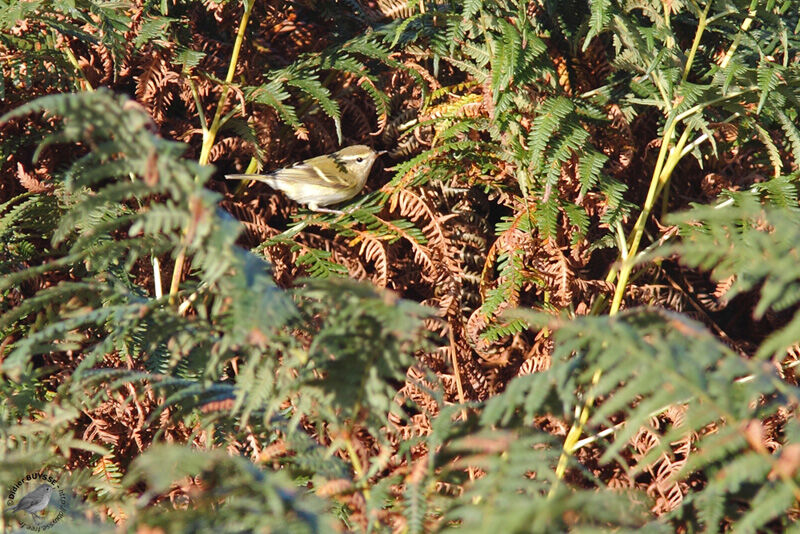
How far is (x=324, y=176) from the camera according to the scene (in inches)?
167

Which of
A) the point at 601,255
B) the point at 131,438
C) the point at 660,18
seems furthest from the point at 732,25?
the point at 131,438

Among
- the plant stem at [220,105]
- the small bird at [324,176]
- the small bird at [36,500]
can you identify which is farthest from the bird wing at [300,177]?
the small bird at [36,500]

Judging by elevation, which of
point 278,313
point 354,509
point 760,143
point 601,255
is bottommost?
point 601,255

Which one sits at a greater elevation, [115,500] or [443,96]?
[443,96]

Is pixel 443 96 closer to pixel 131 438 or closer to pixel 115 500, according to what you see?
pixel 131 438

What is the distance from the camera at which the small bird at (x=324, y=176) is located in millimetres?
3408

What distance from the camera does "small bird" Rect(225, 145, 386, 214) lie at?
341 cm

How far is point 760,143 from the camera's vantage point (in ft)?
10.7

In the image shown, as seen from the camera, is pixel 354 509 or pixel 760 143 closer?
pixel 354 509

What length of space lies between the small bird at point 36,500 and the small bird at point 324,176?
1296 millimetres

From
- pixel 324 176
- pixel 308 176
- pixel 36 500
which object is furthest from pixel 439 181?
pixel 36 500

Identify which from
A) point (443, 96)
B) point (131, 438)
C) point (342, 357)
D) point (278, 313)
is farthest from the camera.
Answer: point (443, 96)

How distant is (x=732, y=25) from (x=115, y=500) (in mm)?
2557

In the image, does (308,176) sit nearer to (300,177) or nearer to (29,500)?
(300,177)
